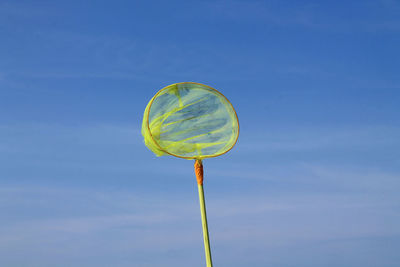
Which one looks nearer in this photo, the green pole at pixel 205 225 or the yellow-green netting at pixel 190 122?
the green pole at pixel 205 225

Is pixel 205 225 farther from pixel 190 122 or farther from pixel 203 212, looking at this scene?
pixel 190 122

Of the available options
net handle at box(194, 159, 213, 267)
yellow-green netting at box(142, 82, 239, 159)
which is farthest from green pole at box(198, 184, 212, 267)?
yellow-green netting at box(142, 82, 239, 159)

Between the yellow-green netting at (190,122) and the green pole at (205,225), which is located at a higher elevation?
the yellow-green netting at (190,122)

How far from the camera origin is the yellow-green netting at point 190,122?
38.7 ft

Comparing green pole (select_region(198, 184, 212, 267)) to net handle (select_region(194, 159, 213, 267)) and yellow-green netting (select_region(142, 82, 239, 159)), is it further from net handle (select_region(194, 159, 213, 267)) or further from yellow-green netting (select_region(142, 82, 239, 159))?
yellow-green netting (select_region(142, 82, 239, 159))

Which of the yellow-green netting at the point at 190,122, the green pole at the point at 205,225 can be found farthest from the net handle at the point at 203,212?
the yellow-green netting at the point at 190,122

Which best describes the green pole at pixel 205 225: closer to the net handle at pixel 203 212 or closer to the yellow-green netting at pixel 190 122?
the net handle at pixel 203 212

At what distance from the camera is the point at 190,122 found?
12375 millimetres

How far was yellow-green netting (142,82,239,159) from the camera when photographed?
11.8 meters

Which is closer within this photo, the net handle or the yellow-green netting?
the net handle

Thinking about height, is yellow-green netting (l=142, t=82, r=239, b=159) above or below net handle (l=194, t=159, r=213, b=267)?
above

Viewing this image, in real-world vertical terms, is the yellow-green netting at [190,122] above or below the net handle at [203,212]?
above

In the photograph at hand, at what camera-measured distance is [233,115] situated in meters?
12.2

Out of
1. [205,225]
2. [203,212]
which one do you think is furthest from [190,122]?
[205,225]
